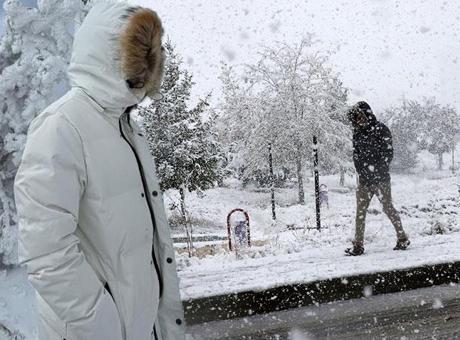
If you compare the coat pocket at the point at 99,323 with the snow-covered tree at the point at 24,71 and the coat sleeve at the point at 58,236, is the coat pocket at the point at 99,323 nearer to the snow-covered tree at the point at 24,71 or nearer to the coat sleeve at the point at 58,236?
the coat sleeve at the point at 58,236

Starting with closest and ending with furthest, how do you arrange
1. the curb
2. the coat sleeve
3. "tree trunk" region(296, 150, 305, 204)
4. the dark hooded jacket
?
the coat sleeve, the curb, the dark hooded jacket, "tree trunk" region(296, 150, 305, 204)

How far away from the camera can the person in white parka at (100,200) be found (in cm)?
149

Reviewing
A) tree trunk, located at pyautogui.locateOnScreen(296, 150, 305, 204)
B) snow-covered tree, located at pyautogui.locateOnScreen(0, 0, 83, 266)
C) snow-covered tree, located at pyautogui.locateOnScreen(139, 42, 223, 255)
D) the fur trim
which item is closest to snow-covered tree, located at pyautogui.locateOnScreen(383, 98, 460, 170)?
tree trunk, located at pyautogui.locateOnScreen(296, 150, 305, 204)

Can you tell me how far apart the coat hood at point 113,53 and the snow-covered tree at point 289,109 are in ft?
105

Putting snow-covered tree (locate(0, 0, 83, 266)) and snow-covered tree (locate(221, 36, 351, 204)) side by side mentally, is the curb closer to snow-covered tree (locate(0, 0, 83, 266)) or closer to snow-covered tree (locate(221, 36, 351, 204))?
snow-covered tree (locate(0, 0, 83, 266))

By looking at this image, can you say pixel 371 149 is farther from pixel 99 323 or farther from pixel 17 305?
pixel 99 323

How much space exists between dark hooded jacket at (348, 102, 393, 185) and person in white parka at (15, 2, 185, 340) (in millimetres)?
4888

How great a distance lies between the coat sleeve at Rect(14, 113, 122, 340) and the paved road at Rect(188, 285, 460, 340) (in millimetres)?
2983

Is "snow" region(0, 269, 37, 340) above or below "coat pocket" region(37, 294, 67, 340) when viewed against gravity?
below

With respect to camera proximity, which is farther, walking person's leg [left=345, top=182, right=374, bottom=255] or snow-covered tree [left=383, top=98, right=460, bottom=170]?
snow-covered tree [left=383, top=98, right=460, bottom=170]

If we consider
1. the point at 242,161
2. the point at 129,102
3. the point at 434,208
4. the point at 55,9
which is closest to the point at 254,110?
the point at 242,161

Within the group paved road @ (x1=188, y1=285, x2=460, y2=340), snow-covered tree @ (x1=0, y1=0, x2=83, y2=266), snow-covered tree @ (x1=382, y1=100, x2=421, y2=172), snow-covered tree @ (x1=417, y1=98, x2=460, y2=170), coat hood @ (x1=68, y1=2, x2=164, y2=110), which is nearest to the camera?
coat hood @ (x1=68, y1=2, x2=164, y2=110)

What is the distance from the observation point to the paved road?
14.0 ft

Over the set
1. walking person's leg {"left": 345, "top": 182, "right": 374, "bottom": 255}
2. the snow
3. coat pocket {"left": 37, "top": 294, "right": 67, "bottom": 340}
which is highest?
coat pocket {"left": 37, "top": 294, "right": 67, "bottom": 340}
